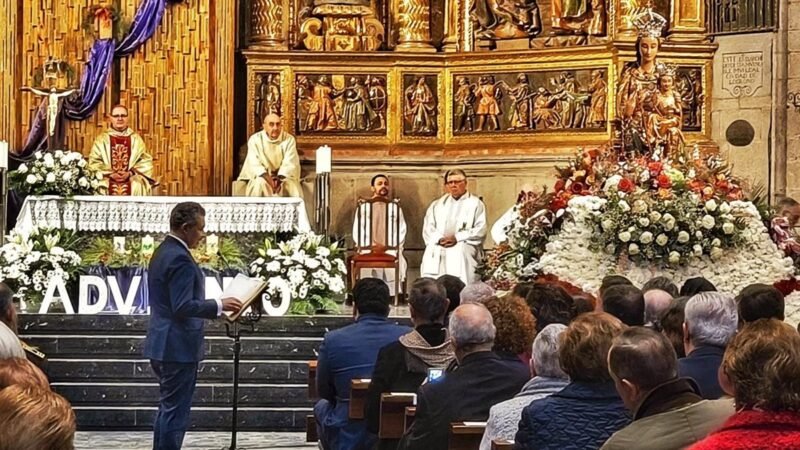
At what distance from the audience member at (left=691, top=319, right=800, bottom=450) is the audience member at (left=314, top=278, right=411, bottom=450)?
4.34 m

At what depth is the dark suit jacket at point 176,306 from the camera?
888 centimetres

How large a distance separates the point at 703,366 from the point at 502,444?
885mm

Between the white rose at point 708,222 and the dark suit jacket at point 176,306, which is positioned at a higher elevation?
the white rose at point 708,222

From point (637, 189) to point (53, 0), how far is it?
27.5 ft

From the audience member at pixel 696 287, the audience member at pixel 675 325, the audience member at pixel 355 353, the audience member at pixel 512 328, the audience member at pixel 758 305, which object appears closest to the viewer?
the audience member at pixel 512 328

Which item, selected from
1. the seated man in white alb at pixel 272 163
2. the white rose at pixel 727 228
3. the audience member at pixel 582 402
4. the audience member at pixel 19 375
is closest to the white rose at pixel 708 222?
the white rose at pixel 727 228

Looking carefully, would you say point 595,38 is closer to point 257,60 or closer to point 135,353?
point 257,60

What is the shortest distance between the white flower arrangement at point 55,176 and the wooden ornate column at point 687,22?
248 inches

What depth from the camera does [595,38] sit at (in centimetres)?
1709

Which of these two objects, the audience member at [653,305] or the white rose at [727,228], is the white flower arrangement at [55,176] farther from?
the audience member at [653,305]

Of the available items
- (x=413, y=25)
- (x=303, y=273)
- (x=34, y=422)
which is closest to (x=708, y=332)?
(x=34, y=422)

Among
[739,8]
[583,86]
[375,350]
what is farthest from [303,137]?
[375,350]

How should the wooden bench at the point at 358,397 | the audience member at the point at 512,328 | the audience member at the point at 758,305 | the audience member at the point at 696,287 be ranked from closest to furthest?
the audience member at the point at 512,328, the audience member at the point at 758,305, the wooden bench at the point at 358,397, the audience member at the point at 696,287

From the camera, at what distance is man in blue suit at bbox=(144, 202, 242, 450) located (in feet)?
29.2
